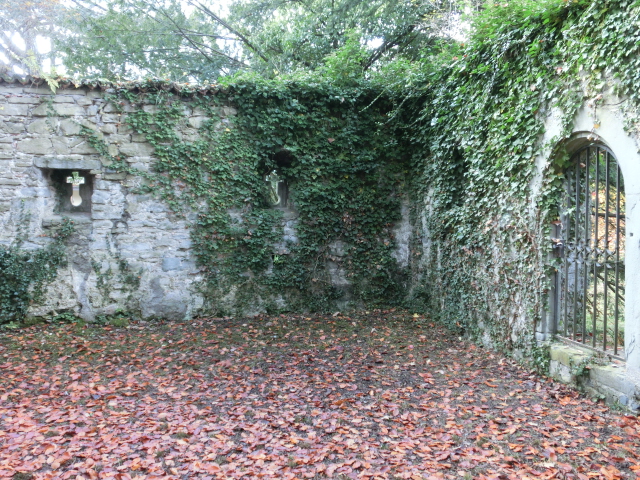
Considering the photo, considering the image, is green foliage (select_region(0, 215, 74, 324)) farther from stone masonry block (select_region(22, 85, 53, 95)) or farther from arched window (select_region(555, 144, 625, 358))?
arched window (select_region(555, 144, 625, 358))

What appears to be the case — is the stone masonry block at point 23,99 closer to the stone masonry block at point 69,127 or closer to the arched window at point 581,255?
the stone masonry block at point 69,127

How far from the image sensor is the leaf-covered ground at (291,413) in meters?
2.62

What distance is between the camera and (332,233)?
682cm

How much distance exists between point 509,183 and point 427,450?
112 inches

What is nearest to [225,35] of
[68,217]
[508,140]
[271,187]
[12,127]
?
[271,187]

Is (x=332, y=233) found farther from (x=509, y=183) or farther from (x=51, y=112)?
(x=51, y=112)

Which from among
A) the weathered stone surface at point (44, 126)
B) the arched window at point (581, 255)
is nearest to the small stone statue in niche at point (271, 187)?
the weathered stone surface at point (44, 126)

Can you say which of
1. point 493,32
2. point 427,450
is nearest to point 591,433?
point 427,450

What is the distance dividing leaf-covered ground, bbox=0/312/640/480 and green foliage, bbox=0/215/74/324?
456mm

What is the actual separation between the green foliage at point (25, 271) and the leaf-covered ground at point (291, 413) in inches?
17.9

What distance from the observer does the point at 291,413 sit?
3.38m

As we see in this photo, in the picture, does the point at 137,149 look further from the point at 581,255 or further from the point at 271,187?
the point at 581,255

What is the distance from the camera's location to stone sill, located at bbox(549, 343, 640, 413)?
3047 millimetres

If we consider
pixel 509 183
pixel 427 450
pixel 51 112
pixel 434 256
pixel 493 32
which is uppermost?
pixel 493 32
